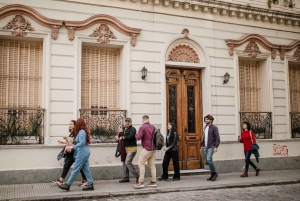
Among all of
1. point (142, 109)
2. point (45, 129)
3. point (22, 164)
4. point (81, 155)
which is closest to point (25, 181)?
point (22, 164)

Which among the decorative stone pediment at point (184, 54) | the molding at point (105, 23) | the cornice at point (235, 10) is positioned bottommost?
the decorative stone pediment at point (184, 54)

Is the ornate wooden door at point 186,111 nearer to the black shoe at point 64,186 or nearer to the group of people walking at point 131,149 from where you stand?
the group of people walking at point 131,149

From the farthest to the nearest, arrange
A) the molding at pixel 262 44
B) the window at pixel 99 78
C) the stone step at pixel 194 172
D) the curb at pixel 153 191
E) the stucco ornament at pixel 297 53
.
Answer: the stucco ornament at pixel 297 53 < the molding at pixel 262 44 < the stone step at pixel 194 172 < the window at pixel 99 78 < the curb at pixel 153 191

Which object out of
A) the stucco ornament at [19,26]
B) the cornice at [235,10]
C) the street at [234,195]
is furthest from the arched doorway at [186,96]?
the stucco ornament at [19,26]

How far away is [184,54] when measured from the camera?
12.4 meters

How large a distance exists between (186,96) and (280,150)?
4451mm

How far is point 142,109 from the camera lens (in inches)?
446

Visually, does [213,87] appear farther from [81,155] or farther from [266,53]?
[81,155]

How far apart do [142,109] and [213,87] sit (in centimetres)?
292

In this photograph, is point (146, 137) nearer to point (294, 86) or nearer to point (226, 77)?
point (226, 77)

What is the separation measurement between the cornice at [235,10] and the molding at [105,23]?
102 centimetres

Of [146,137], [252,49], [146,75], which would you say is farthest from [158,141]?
[252,49]

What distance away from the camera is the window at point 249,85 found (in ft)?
44.5

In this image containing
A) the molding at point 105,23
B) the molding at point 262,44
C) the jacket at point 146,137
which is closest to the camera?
the jacket at point 146,137
